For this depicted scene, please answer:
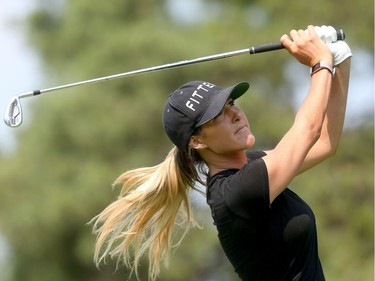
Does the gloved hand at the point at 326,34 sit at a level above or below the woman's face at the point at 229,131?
above

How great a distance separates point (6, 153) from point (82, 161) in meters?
1.54

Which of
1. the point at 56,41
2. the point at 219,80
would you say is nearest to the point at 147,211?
the point at 219,80

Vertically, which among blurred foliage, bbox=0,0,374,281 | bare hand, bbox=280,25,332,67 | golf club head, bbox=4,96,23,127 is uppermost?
bare hand, bbox=280,25,332,67

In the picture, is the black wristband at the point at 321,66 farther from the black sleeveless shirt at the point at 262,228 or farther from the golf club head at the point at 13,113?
the golf club head at the point at 13,113

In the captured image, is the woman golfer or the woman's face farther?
the woman's face

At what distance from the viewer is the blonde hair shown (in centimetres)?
543

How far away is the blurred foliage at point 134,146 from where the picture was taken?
1795 cm

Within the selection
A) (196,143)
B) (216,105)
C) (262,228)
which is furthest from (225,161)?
(262,228)

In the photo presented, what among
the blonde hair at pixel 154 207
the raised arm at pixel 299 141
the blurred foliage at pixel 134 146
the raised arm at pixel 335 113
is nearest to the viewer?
the raised arm at pixel 299 141

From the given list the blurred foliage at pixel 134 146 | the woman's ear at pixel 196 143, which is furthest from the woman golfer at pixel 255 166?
the blurred foliage at pixel 134 146

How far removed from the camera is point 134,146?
18.9 m

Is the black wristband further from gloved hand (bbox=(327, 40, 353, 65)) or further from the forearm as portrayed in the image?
the forearm

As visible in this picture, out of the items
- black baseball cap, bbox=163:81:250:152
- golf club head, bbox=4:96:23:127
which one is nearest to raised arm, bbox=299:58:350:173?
black baseball cap, bbox=163:81:250:152

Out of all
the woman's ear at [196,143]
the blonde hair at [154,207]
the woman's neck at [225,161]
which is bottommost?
the blonde hair at [154,207]
